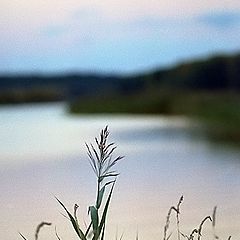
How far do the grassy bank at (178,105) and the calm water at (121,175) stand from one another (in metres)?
0.04

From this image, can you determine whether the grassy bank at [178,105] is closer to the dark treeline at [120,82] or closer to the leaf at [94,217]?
the dark treeline at [120,82]

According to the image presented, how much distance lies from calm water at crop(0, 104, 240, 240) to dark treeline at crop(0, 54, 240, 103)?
0.05m

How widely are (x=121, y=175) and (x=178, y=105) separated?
31 centimetres

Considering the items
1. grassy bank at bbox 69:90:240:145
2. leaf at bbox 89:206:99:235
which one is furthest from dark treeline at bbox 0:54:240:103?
leaf at bbox 89:206:99:235

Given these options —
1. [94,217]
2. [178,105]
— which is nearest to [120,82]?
[178,105]

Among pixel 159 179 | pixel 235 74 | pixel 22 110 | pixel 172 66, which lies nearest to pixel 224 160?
pixel 159 179

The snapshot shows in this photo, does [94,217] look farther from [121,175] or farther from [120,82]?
[121,175]

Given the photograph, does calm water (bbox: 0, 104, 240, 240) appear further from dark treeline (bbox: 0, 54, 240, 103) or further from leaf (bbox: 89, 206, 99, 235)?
leaf (bbox: 89, 206, 99, 235)

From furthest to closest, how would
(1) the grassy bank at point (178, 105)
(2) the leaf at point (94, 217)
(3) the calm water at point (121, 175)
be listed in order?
(1) the grassy bank at point (178, 105) < (3) the calm water at point (121, 175) < (2) the leaf at point (94, 217)

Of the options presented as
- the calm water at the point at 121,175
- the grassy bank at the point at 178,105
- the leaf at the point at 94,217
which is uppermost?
the grassy bank at the point at 178,105

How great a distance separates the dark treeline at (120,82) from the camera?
1.78 meters

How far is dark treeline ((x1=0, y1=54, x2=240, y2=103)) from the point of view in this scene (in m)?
1.78

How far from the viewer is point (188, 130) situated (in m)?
2.66

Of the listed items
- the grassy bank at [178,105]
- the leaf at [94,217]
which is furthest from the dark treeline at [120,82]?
the leaf at [94,217]
